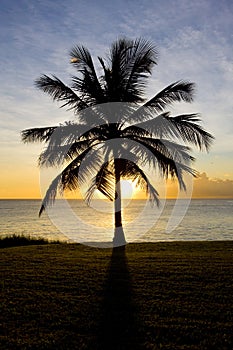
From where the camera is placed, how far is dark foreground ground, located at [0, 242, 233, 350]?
16.9 feet

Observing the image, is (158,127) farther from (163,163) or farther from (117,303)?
(117,303)

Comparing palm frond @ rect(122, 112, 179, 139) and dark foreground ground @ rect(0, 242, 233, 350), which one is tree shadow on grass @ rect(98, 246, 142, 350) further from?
palm frond @ rect(122, 112, 179, 139)

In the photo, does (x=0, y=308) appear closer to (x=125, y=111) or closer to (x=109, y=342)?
(x=109, y=342)

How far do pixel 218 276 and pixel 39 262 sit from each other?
184 inches

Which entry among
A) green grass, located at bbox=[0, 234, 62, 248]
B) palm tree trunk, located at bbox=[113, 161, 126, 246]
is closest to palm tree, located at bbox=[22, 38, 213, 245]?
palm tree trunk, located at bbox=[113, 161, 126, 246]

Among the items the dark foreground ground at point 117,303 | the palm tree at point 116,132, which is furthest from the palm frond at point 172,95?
the dark foreground ground at point 117,303

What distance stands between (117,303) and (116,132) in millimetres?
8628

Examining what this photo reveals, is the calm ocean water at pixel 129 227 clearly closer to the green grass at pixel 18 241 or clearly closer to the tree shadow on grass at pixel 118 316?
the green grass at pixel 18 241

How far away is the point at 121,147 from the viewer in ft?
47.0

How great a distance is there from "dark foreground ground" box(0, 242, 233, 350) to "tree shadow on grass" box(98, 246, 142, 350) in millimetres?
13

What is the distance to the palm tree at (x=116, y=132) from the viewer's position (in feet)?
46.1

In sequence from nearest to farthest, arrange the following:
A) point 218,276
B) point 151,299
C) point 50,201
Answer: point 151,299
point 218,276
point 50,201

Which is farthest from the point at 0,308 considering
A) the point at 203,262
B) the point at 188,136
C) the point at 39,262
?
the point at 188,136

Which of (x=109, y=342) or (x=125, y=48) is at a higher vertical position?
(x=125, y=48)
